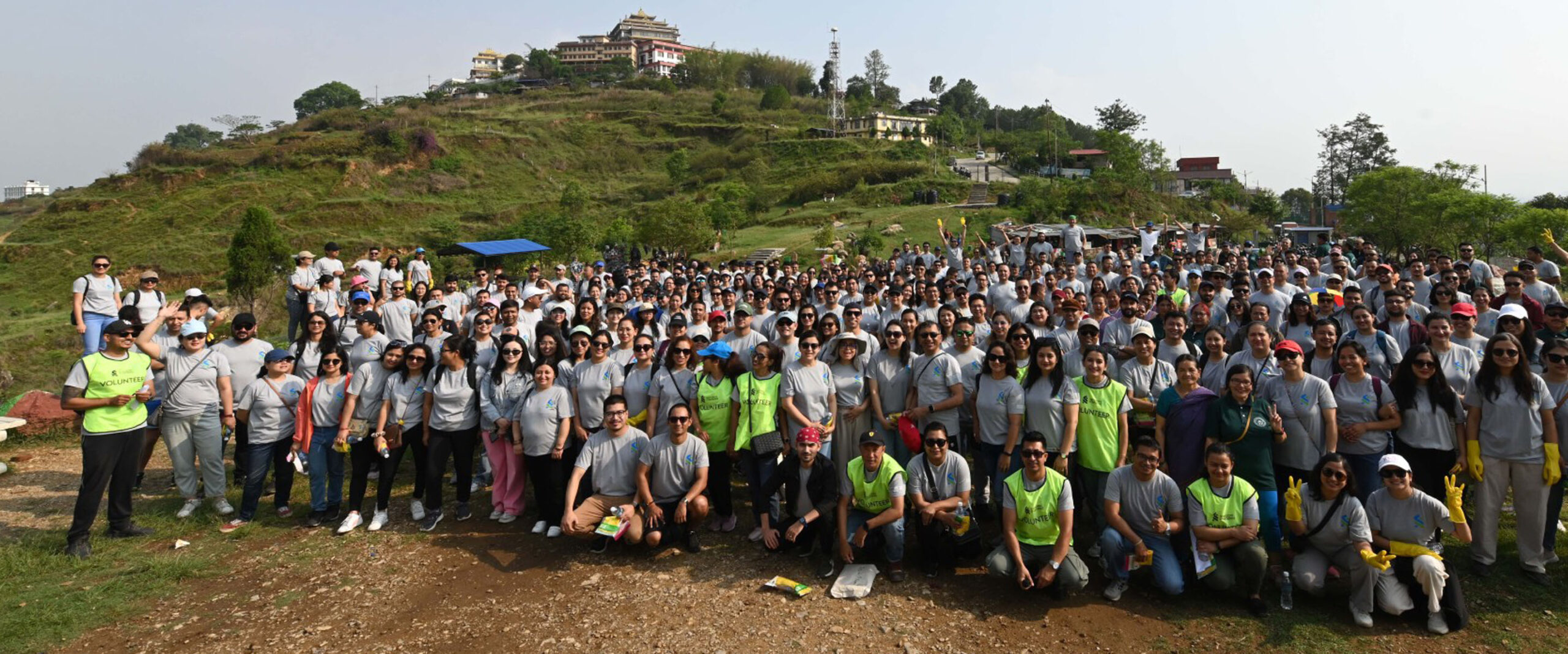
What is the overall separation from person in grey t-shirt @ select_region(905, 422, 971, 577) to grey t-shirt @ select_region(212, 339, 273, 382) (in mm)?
5508

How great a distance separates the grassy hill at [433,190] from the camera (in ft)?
118

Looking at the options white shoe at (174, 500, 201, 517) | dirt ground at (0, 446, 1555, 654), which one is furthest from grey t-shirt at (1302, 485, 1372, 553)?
white shoe at (174, 500, 201, 517)

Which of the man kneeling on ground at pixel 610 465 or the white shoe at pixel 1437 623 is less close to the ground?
the man kneeling on ground at pixel 610 465

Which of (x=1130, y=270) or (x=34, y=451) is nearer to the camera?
(x=34, y=451)

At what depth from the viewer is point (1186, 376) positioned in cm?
527

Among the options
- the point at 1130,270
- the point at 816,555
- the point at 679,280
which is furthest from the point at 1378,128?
the point at 816,555

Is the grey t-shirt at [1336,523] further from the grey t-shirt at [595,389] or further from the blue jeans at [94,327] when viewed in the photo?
the blue jeans at [94,327]

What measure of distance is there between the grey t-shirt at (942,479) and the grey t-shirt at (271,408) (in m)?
4.88

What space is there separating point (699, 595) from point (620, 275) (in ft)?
35.2

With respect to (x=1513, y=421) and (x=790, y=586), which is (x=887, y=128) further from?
(x=790, y=586)

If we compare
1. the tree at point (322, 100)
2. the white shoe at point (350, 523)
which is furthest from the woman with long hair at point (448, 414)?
the tree at point (322, 100)

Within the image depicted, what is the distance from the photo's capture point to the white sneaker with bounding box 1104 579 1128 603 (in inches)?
189

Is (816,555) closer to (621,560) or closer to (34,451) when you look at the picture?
(621,560)

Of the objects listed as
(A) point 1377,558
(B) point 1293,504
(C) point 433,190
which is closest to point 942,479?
(B) point 1293,504
